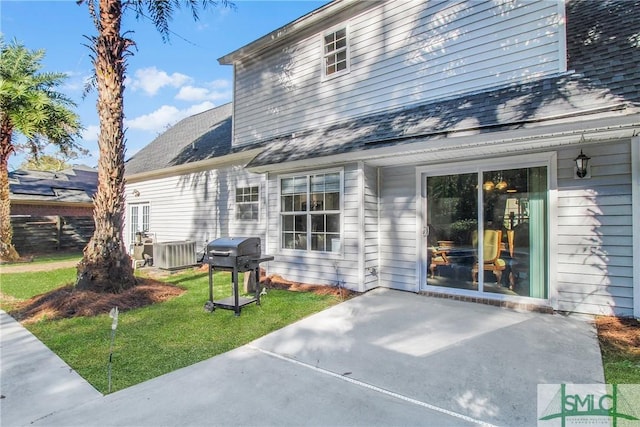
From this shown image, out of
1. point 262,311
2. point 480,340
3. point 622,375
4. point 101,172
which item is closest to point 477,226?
point 480,340

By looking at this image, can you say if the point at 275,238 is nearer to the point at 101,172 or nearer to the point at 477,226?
the point at 101,172

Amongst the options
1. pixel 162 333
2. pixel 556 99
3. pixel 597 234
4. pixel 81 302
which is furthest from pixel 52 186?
pixel 597 234

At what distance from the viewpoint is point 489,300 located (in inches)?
225

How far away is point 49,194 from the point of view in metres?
17.0

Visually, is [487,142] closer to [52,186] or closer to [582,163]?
[582,163]

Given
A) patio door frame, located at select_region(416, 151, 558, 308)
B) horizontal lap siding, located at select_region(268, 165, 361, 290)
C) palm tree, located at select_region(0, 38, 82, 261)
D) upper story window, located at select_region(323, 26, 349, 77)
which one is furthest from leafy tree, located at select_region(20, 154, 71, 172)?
patio door frame, located at select_region(416, 151, 558, 308)

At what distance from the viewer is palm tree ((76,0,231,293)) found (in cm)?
643

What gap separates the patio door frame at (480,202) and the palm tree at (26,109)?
12.5 m

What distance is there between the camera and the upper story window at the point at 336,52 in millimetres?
7664

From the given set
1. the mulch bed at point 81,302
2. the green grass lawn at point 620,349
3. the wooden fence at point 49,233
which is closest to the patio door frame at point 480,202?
the green grass lawn at point 620,349

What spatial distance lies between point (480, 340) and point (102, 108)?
7.88 metres

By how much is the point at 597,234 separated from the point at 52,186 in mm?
23033

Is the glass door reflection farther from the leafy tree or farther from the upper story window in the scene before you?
the leafy tree

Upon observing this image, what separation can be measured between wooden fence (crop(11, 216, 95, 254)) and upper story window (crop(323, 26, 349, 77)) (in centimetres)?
1587
